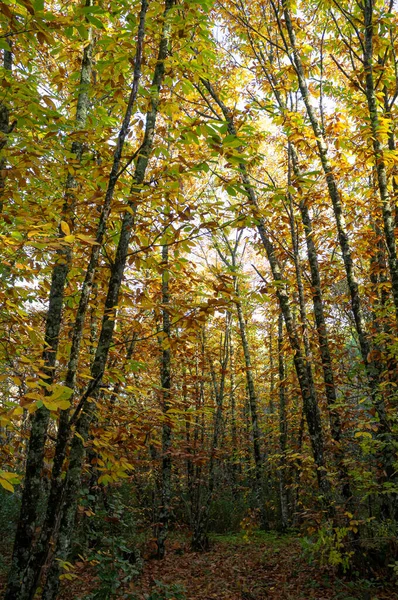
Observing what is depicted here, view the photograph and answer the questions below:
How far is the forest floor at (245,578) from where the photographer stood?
5582 mm

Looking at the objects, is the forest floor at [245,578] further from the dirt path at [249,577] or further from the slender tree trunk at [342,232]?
the slender tree trunk at [342,232]

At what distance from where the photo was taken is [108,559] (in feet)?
16.9

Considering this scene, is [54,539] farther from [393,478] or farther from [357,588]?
[357,588]

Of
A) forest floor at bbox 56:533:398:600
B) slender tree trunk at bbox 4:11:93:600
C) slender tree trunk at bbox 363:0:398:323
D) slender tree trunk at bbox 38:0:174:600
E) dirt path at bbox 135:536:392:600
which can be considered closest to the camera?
slender tree trunk at bbox 38:0:174:600

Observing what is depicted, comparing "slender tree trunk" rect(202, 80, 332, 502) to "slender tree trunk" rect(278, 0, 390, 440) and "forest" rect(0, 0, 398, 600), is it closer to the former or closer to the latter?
"forest" rect(0, 0, 398, 600)

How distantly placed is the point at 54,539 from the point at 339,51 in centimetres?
863

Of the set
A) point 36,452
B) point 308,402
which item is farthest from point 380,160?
point 36,452

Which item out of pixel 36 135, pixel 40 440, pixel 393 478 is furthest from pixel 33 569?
pixel 393 478

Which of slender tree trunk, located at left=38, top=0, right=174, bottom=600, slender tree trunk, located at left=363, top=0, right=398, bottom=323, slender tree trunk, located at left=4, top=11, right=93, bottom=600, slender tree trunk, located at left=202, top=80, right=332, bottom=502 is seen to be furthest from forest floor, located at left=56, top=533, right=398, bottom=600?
slender tree trunk, located at left=363, top=0, right=398, bottom=323

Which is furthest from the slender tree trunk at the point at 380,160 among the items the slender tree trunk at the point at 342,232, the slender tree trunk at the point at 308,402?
the slender tree trunk at the point at 308,402

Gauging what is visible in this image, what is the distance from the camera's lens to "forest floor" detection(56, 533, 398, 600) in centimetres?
558

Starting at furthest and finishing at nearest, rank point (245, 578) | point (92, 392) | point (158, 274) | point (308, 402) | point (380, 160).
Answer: point (245, 578) < point (158, 274) < point (308, 402) < point (380, 160) < point (92, 392)

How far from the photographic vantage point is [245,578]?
7457mm

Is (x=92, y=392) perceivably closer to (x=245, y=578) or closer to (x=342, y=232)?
(x=342, y=232)
